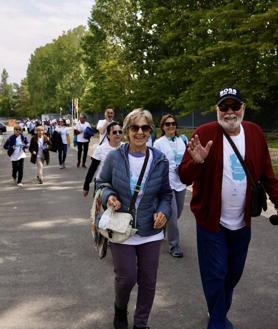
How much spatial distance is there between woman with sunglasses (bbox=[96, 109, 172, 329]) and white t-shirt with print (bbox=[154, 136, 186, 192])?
2243mm

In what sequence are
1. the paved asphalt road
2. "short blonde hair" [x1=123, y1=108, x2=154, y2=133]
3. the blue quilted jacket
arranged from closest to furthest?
the blue quilted jacket, "short blonde hair" [x1=123, y1=108, x2=154, y2=133], the paved asphalt road

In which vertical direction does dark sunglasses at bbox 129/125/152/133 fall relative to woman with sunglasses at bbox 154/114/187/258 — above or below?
above

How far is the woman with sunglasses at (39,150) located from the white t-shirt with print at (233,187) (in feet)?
34.9

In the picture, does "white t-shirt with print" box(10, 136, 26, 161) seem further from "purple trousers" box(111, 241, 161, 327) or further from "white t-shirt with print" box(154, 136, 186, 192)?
"purple trousers" box(111, 241, 161, 327)

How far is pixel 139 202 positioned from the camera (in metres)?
3.70

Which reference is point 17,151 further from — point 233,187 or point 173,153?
point 233,187

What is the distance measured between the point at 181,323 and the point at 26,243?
3.38 meters

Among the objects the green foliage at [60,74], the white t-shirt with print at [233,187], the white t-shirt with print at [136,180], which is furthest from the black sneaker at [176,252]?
the green foliage at [60,74]

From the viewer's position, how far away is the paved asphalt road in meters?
4.18

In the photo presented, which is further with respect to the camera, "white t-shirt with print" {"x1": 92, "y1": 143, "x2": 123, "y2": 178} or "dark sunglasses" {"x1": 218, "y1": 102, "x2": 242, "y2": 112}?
"white t-shirt with print" {"x1": 92, "y1": 143, "x2": 123, "y2": 178}

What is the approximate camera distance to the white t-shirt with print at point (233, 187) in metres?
3.55

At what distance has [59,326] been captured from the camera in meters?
4.04

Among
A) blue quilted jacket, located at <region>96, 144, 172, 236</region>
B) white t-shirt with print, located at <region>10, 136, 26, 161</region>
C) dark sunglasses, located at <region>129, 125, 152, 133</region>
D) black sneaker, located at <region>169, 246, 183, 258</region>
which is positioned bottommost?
black sneaker, located at <region>169, 246, 183, 258</region>

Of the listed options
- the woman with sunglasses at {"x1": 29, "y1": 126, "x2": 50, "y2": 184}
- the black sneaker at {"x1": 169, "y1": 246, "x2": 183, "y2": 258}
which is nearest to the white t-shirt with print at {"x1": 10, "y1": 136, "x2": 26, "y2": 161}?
the woman with sunglasses at {"x1": 29, "y1": 126, "x2": 50, "y2": 184}
